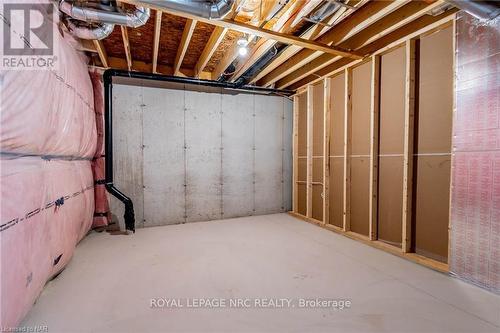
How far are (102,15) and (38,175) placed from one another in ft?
4.93

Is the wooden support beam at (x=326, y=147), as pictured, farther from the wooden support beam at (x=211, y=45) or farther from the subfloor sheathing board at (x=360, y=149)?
the wooden support beam at (x=211, y=45)

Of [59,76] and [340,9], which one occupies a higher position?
[340,9]

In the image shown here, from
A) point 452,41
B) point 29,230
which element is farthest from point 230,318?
point 452,41

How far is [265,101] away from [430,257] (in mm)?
3509

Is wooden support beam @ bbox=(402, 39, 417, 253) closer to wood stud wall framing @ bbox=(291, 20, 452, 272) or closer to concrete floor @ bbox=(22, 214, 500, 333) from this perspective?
wood stud wall framing @ bbox=(291, 20, 452, 272)

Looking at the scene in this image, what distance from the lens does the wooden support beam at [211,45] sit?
109 inches

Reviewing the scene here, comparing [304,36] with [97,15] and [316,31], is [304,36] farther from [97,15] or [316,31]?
[97,15]

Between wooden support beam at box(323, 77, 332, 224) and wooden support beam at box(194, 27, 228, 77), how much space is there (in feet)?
6.07

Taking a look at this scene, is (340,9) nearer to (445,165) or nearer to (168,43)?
(445,165)

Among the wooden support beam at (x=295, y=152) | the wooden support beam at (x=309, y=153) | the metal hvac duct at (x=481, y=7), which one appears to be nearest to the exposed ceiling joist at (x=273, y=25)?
the metal hvac duct at (x=481, y=7)

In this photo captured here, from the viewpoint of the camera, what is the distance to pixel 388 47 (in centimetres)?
288

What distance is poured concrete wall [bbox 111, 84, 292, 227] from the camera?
3902 mm

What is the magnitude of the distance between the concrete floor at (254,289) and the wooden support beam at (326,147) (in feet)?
2.59

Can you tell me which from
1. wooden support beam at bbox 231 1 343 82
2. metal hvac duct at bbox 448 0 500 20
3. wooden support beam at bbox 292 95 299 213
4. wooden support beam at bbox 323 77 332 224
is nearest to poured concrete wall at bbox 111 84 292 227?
wooden support beam at bbox 292 95 299 213
